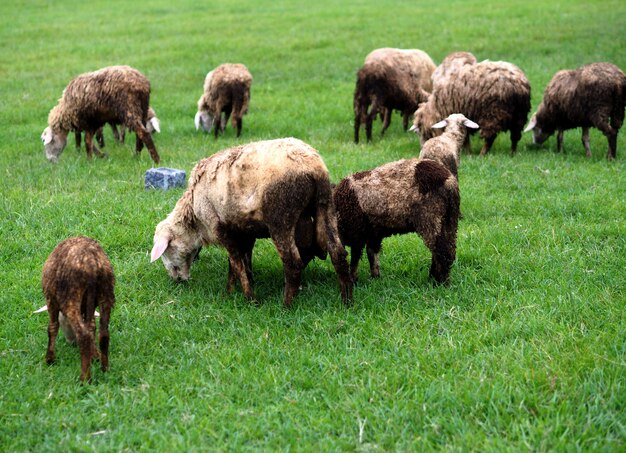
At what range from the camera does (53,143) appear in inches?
475

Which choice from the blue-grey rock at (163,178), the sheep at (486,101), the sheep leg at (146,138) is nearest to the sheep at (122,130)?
the sheep leg at (146,138)

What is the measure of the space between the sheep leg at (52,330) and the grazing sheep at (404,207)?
2652 mm

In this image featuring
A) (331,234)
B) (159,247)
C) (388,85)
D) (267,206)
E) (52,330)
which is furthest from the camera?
(388,85)

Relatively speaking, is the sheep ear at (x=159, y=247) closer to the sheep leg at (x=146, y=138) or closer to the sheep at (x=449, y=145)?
the sheep at (x=449, y=145)

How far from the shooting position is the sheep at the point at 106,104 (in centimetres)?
1117

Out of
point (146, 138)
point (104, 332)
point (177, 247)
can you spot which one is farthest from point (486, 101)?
point (104, 332)

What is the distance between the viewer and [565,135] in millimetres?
12961

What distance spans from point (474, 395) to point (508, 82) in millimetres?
7465

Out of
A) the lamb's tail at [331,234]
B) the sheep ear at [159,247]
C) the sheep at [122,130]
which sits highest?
the lamb's tail at [331,234]

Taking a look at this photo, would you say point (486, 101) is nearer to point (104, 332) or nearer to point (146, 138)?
point (146, 138)

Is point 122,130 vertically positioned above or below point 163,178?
below

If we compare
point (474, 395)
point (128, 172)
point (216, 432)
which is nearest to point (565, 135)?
point (128, 172)

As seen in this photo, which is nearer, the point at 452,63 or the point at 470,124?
the point at 470,124

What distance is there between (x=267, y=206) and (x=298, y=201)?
0.87 ft
